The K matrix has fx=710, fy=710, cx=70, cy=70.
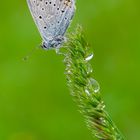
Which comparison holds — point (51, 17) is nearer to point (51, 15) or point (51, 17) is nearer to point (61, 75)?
point (51, 15)

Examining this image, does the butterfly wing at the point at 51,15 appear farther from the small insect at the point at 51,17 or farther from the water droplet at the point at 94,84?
the water droplet at the point at 94,84

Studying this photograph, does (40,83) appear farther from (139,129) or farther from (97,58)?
(139,129)

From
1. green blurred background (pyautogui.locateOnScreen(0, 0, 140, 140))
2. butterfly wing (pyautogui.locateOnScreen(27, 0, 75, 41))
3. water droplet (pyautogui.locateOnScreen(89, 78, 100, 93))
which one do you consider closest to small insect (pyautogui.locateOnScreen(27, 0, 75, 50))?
butterfly wing (pyautogui.locateOnScreen(27, 0, 75, 41))

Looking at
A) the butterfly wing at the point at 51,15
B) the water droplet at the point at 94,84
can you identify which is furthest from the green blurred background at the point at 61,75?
the water droplet at the point at 94,84

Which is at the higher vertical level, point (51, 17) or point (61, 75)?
point (61, 75)

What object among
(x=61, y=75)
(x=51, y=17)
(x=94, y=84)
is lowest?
(x=94, y=84)

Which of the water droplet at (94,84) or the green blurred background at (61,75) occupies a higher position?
the green blurred background at (61,75)

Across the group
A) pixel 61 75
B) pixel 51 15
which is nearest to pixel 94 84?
pixel 51 15

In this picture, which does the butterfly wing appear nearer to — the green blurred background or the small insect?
the small insect
